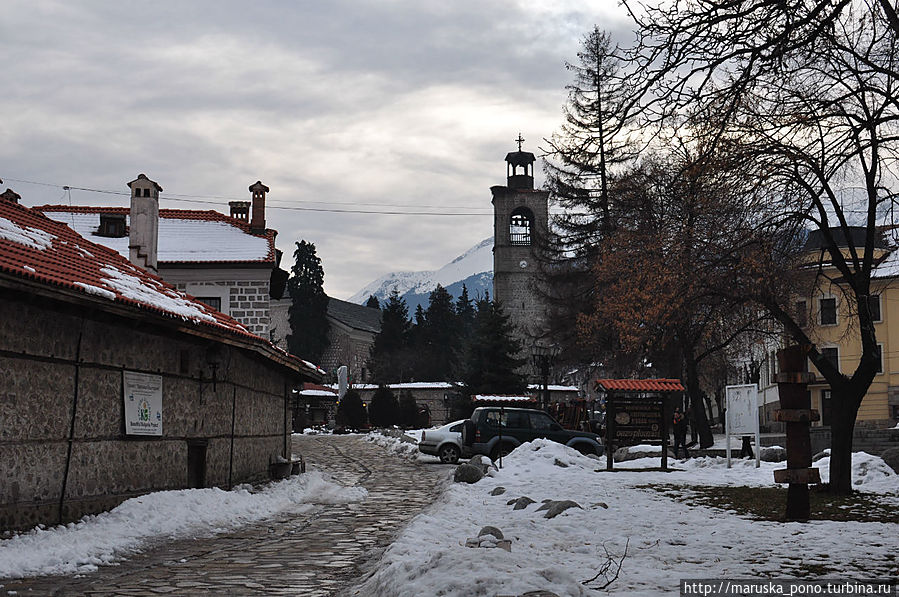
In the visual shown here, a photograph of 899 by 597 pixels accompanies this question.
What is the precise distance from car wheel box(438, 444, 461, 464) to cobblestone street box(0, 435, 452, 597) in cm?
1114

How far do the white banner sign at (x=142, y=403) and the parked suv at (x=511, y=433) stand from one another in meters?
14.1

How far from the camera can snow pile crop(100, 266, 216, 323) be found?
13.4 m

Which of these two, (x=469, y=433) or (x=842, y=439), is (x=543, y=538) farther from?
(x=469, y=433)

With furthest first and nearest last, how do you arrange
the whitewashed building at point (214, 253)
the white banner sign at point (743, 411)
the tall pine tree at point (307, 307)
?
the tall pine tree at point (307, 307)
the whitewashed building at point (214, 253)
the white banner sign at point (743, 411)

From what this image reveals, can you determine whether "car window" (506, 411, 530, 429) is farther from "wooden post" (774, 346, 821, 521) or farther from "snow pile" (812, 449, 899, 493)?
"wooden post" (774, 346, 821, 521)

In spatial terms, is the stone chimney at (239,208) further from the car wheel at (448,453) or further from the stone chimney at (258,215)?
the car wheel at (448,453)

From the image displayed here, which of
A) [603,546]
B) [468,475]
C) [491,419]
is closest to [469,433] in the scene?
[491,419]

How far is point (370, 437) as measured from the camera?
44188mm

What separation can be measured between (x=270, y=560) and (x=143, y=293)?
6086mm

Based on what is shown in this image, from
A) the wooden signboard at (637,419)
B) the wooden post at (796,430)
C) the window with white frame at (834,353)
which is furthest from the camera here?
the window with white frame at (834,353)

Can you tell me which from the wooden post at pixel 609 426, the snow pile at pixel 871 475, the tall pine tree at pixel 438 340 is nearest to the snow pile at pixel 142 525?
the wooden post at pixel 609 426

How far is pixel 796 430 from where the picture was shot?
11.7 m

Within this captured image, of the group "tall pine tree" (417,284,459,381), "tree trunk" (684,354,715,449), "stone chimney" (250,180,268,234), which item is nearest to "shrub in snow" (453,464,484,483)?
"tree trunk" (684,354,715,449)

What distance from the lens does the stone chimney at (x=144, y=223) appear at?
909 inches
